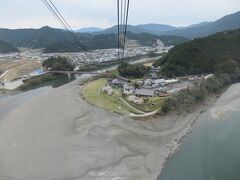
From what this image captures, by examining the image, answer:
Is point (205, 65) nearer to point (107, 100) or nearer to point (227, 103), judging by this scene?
point (227, 103)

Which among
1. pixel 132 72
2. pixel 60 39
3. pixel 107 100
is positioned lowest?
pixel 60 39

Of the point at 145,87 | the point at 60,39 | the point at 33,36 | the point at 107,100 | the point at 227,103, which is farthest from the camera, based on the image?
the point at 33,36

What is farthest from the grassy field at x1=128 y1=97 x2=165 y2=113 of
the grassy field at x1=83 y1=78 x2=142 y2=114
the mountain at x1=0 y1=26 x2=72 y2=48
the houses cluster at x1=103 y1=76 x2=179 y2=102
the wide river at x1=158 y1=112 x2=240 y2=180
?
the mountain at x1=0 y1=26 x2=72 y2=48

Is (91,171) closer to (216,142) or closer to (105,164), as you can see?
(105,164)

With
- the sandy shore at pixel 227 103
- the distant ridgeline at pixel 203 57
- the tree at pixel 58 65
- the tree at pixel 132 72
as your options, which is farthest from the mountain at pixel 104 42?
the sandy shore at pixel 227 103

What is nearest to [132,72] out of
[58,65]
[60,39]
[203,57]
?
[203,57]

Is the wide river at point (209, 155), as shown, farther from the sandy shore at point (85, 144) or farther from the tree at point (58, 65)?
the tree at point (58, 65)

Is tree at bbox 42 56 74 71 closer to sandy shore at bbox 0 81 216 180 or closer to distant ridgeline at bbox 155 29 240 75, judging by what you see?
distant ridgeline at bbox 155 29 240 75

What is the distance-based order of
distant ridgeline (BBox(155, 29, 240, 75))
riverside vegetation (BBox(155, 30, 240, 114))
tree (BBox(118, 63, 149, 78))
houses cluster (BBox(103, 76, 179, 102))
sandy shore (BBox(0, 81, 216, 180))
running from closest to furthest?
sandy shore (BBox(0, 81, 216, 180)) → riverside vegetation (BBox(155, 30, 240, 114)) → houses cluster (BBox(103, 76, 179, 102)) → distant ridgeline (BBox(155, 29, 240, 75)) → tree (BBox(118, 63, 149, 78))
